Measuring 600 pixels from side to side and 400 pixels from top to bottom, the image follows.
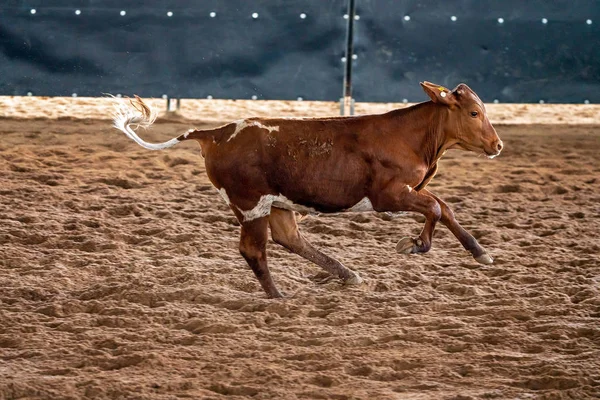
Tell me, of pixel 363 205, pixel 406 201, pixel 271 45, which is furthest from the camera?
pixel 271 45

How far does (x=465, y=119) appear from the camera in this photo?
17.9ft

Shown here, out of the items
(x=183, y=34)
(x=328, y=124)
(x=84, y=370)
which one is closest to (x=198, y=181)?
(x=183, y=34)

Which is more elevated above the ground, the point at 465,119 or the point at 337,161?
the point at 465,119

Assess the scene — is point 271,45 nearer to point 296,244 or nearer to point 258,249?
point 296,244

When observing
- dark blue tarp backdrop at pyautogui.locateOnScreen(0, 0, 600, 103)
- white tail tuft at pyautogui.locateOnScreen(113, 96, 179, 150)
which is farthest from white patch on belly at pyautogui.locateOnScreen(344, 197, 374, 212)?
dark blue tarp backdrop at pyautogui.locateOnScreen(0, 0, 600, 103)

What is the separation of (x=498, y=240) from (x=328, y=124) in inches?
77.0

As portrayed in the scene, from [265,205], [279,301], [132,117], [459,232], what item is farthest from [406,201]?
[132,117]

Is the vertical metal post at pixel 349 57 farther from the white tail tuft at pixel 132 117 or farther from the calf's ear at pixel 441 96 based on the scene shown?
the white tail tuft at pixel 132 117

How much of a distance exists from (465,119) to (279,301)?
145 cm

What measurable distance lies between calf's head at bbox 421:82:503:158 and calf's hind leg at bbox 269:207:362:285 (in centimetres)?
98

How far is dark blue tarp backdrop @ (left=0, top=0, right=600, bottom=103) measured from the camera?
10445 millimetres

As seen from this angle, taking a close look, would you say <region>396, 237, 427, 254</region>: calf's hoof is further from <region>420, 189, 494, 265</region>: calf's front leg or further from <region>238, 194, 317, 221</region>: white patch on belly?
<region>238, 194, 317, 221</region>: white patch on belly

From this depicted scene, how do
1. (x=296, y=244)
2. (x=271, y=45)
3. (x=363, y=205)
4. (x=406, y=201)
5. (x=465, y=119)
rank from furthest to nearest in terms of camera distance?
(x=271, y=45) < (x=296, y=244) < (x=465, y=119) < (x=363, y=205) < (x=406, y=201)

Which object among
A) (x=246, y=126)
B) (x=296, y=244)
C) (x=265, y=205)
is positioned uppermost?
(x=246, y=126)
